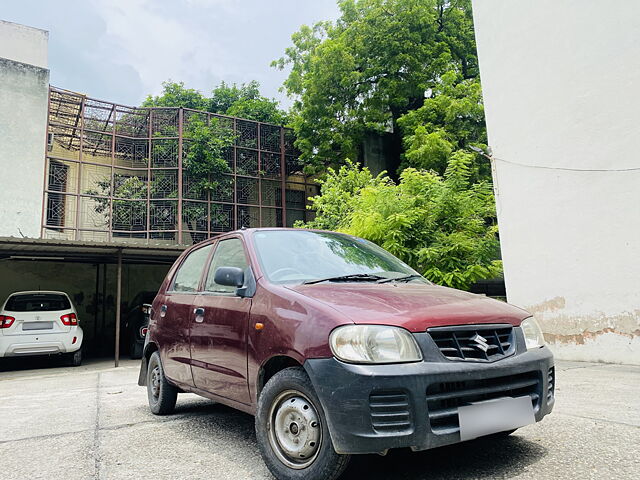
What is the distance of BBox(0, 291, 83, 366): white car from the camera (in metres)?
9.23

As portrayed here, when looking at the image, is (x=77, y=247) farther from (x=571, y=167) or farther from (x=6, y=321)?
(x=571, y=167)

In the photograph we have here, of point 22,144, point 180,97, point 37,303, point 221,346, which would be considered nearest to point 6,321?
point 37,303

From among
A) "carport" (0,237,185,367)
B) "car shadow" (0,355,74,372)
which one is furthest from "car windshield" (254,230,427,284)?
"carport" (0,237,185,367)

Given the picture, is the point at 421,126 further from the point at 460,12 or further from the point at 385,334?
the point at 385,334

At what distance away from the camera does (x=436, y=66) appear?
18734 mm

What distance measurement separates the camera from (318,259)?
11.6ft

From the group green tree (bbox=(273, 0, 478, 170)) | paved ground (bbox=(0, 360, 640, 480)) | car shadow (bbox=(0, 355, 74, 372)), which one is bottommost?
car shadow (bbox=(0, 355, 74, 372))

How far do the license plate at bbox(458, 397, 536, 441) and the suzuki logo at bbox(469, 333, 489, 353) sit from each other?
270 millimetres

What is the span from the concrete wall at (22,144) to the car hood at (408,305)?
15666mm

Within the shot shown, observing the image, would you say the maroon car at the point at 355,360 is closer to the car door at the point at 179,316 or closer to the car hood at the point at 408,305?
the car hood at the point at 408,305

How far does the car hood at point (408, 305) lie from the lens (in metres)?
2.50

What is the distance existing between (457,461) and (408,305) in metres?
1.03

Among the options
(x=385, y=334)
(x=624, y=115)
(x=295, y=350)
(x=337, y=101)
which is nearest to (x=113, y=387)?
(x=295, y=350)

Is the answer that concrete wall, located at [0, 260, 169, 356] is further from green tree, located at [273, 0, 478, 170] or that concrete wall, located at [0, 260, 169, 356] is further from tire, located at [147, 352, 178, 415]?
tire, located at [147, 352, 178, 415]
